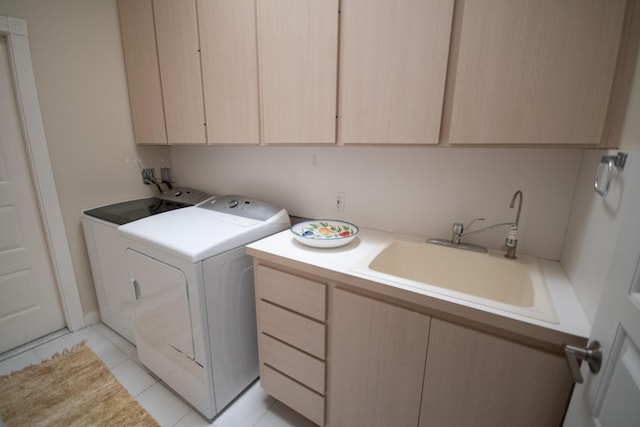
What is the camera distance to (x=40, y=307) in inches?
79.3

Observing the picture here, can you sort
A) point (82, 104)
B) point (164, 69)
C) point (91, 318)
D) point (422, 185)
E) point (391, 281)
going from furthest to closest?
point (91, 318)
point (82, 104)
point (164, 69)
point (422, 185)
point (391, 281)

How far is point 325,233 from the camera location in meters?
1.47

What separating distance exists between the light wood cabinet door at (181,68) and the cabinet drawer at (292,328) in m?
1.18

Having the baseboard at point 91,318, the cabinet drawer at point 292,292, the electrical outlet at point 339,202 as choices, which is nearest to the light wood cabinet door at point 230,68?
the electrical outlet at point 339,202

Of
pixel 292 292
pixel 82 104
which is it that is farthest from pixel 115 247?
pixel 292 292

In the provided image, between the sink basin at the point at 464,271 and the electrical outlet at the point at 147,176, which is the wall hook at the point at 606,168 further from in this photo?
the electrical outlet at the point at 147,176

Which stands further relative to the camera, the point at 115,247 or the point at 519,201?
the point at 115,247

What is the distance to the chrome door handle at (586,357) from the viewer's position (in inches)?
23.8

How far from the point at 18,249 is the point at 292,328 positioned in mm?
2068

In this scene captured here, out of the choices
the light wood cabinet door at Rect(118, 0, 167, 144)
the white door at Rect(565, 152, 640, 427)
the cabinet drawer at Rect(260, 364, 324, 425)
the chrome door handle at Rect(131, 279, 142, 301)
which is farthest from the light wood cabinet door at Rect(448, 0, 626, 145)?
the light wood cabinet door at Rect(118, 0, 167, 144)

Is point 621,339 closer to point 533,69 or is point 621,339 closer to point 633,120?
point 633,120

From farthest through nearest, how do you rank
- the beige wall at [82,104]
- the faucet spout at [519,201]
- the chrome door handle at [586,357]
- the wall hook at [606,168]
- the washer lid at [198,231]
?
the beige wall at [82,104] < the washer lid at [198,231] < the faucet spout at [519,201] < the wall hook at [606,168] < the chrome door handle at [586,357]

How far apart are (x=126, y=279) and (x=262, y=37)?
1.73m

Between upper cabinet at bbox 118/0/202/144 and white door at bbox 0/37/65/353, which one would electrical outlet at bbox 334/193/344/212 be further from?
white door at bbox 0/37/65/353
